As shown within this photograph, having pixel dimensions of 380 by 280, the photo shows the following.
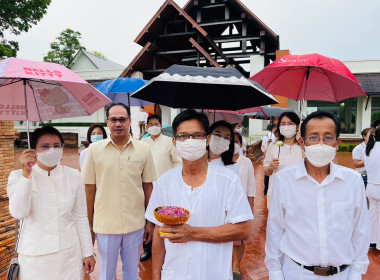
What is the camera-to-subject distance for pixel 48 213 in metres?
2.06

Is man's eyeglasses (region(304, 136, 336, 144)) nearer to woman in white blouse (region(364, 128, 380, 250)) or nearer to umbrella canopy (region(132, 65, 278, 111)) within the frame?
umbrella canopy (region(132, 65, 278, 111))

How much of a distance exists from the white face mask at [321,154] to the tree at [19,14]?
17.4 meters

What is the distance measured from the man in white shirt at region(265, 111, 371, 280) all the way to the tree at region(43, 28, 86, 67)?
3888cm

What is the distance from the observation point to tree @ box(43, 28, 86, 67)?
3594 cm

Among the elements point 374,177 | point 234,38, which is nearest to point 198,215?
point 374,177

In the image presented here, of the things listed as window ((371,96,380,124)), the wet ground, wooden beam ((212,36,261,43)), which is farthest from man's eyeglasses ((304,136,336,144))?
window ((371,96,380,124))

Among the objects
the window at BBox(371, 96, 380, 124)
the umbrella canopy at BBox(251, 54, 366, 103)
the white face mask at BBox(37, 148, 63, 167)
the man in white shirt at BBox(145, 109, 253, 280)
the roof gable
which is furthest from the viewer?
the roof gable

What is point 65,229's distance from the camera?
211 cm

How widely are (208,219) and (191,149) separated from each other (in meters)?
0.46

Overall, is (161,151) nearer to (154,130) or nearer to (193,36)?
(154,130)

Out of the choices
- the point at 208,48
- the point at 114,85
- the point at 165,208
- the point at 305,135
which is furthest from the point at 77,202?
the point at 208,48

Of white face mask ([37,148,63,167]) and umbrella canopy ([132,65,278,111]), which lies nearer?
white face mask ([37,148,63,167])

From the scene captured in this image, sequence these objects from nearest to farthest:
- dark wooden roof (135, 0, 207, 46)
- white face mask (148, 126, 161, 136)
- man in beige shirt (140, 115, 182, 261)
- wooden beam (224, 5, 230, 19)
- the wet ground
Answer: the wet ground, man in beige shirt (140, 115, 182, 261), white face mask (148, 126, 161, 136), dark wooden roof (135, 0, 207, 46), wooden beam (224, 5, 230, 19)

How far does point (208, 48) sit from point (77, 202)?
16.1 metres
